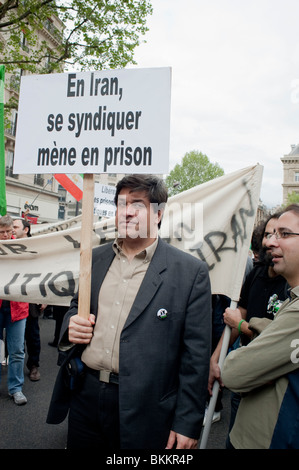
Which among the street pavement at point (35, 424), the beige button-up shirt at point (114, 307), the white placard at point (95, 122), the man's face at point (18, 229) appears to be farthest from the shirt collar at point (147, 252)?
the man's face at point (18, 229)

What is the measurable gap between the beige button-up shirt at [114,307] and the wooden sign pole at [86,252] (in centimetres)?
9

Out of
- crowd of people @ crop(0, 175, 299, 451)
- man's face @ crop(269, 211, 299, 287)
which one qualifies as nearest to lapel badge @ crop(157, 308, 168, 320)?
crowd of people @ crop(0, 175, 299, 451)

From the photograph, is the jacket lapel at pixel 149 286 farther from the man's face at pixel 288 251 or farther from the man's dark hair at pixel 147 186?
the man's face at pixel 288 251

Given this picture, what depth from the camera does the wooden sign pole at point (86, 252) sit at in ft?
6.01

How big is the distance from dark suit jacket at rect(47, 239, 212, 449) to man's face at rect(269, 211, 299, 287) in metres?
0.37

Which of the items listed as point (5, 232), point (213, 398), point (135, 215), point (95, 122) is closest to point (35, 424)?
point (5, 232)

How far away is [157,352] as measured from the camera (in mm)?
1714

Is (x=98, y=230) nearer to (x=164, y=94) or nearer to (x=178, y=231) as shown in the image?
(x=178, y=231)

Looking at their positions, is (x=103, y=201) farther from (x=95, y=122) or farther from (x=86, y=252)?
(x=86, y=252)

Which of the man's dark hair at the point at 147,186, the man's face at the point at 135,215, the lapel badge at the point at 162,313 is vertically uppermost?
the man's dark hair at the point at 147,186

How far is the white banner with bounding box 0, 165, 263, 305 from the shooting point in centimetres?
258

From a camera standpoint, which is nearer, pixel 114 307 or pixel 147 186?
pixel 114 307

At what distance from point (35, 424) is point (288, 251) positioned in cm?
296

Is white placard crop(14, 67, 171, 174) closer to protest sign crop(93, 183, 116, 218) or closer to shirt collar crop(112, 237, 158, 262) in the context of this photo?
shirt collar crop(112, 237, 158, 262)
